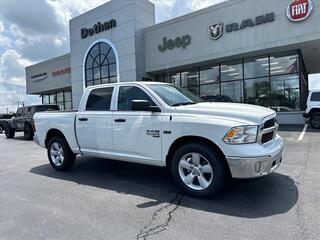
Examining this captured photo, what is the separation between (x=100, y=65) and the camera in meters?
24.5

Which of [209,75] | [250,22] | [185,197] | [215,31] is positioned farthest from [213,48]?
[185,197]

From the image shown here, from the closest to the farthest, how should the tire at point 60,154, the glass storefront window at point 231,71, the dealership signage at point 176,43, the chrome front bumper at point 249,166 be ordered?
the chrome front bumper at point 249,166 < the tire at point 60,154 < the glass storefront window at point 231,71 < the dealership signage at point 176,43

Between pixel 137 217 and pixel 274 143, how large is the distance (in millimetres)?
2598

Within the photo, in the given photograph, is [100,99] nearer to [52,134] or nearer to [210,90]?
[52,134]

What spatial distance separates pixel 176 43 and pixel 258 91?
6.60 meters

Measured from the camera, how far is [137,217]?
403cm

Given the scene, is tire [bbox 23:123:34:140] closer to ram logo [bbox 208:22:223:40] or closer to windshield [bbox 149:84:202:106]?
ram logo [bbox 208:22:223:40]

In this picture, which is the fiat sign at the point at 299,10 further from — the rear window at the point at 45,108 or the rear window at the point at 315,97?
the rear window at the point at 45,108

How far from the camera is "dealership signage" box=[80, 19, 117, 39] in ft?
75.5

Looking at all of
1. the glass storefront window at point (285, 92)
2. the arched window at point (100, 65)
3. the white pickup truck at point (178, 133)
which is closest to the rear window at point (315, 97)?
the glass storefront window at point (285, 92)

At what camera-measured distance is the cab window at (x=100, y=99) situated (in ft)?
20.0

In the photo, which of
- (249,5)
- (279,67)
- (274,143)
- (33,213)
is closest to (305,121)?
(279,67)

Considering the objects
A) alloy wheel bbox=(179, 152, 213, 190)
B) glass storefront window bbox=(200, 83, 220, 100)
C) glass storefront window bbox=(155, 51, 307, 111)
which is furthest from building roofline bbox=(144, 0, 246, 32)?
alloy wheel bbox=(179, 152, 213, 190)

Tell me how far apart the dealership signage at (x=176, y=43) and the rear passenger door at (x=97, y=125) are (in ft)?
47.3
